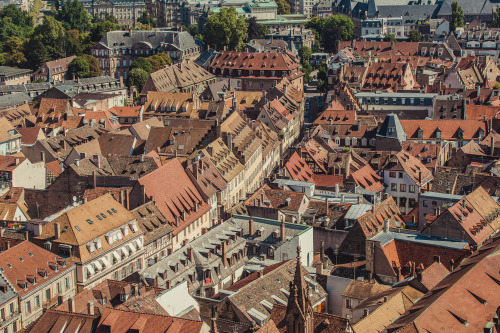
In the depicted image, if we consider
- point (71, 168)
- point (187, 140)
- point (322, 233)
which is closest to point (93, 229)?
point (71, 168)

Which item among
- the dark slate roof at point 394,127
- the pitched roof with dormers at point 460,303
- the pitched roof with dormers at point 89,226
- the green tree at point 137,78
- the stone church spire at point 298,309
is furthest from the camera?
the green tree at point 137,78

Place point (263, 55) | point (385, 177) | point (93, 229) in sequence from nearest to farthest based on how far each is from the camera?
point (93, 229), point (385, 177), point (263, 55)

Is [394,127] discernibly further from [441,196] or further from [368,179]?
[441,196]

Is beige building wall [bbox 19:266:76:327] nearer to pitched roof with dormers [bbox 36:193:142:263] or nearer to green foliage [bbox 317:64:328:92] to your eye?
pitched roof with dormers [bbox 36:193:142:263]

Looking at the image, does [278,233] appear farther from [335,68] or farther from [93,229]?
[335,68]

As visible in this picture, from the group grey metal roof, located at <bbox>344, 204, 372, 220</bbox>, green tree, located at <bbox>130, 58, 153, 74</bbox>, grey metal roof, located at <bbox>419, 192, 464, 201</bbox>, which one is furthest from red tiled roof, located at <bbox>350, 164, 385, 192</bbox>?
green tree, located at <bbox>130, 58, 153, 74</bbox>

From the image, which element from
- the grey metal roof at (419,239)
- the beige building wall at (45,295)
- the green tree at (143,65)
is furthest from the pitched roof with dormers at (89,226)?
the green tree at (143,65)

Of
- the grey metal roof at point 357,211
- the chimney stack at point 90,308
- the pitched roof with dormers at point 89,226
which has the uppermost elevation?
the pitched roof with dormers at point 89,226

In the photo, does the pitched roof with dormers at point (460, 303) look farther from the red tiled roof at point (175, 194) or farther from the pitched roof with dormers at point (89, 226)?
the red tiled roof at point (175, 194)
